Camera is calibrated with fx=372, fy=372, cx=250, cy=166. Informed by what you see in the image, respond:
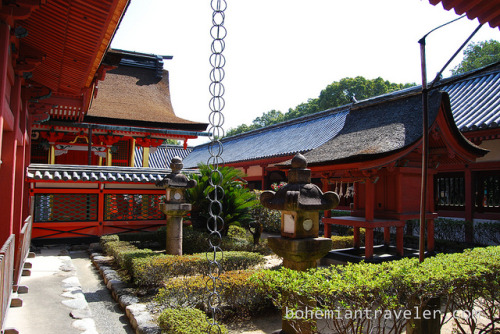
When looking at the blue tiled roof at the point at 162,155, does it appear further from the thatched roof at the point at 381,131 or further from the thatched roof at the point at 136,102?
the thatched roof at the point at 381,131

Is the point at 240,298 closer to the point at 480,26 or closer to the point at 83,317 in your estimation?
the point at 83,317

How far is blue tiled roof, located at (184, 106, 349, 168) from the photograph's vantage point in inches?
782

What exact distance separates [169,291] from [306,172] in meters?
2.91

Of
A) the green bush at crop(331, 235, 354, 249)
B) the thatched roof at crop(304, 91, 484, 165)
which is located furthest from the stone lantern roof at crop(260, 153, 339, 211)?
the green bush at crop(331, 235, 354, 249)

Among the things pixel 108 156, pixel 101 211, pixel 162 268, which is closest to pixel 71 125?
pixel 108 156

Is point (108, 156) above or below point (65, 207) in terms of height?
above

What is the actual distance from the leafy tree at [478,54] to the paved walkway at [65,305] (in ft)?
159

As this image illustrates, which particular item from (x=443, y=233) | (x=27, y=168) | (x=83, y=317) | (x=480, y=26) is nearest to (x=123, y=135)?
(x=27, y=168)

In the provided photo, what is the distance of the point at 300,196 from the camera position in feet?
15.7

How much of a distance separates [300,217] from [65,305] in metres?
4.26

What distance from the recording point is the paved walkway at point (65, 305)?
529 centimetres

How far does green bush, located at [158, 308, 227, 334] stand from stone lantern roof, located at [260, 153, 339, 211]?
1.72 metres

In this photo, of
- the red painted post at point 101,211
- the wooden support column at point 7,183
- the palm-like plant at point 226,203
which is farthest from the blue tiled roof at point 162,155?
the wooden support column at point 7,183

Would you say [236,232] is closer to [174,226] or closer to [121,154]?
[174,226]
